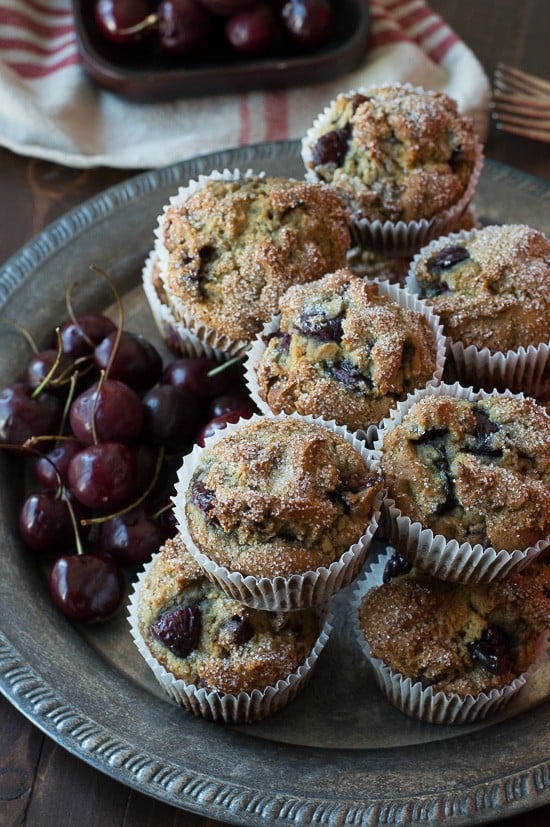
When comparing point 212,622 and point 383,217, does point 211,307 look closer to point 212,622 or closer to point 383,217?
point 383,217

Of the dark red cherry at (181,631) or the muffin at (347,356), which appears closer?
the dark red cherry at (181,631)

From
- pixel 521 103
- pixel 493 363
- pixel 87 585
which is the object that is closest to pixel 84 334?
pixel 87 585

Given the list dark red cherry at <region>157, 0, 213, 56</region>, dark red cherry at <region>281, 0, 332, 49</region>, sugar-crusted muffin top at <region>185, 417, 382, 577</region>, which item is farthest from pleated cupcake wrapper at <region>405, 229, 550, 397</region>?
dark red cherry at <region>157, 0, 213, 56</region>

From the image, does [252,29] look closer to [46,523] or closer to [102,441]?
[102,441]

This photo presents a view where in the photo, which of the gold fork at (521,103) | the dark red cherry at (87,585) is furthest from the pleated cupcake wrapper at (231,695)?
the gold fork at (521,103)

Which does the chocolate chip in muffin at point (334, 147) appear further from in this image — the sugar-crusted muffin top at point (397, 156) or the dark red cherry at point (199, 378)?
the dark red cherry at point (199, 378)

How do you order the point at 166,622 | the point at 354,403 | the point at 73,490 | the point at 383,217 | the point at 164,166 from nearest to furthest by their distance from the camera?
the point at 166,622
the point at 354,403
the point at 73,490
the point at 383,217
the point at 164,166

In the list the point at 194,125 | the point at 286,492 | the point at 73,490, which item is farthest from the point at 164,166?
the point at 286,492
